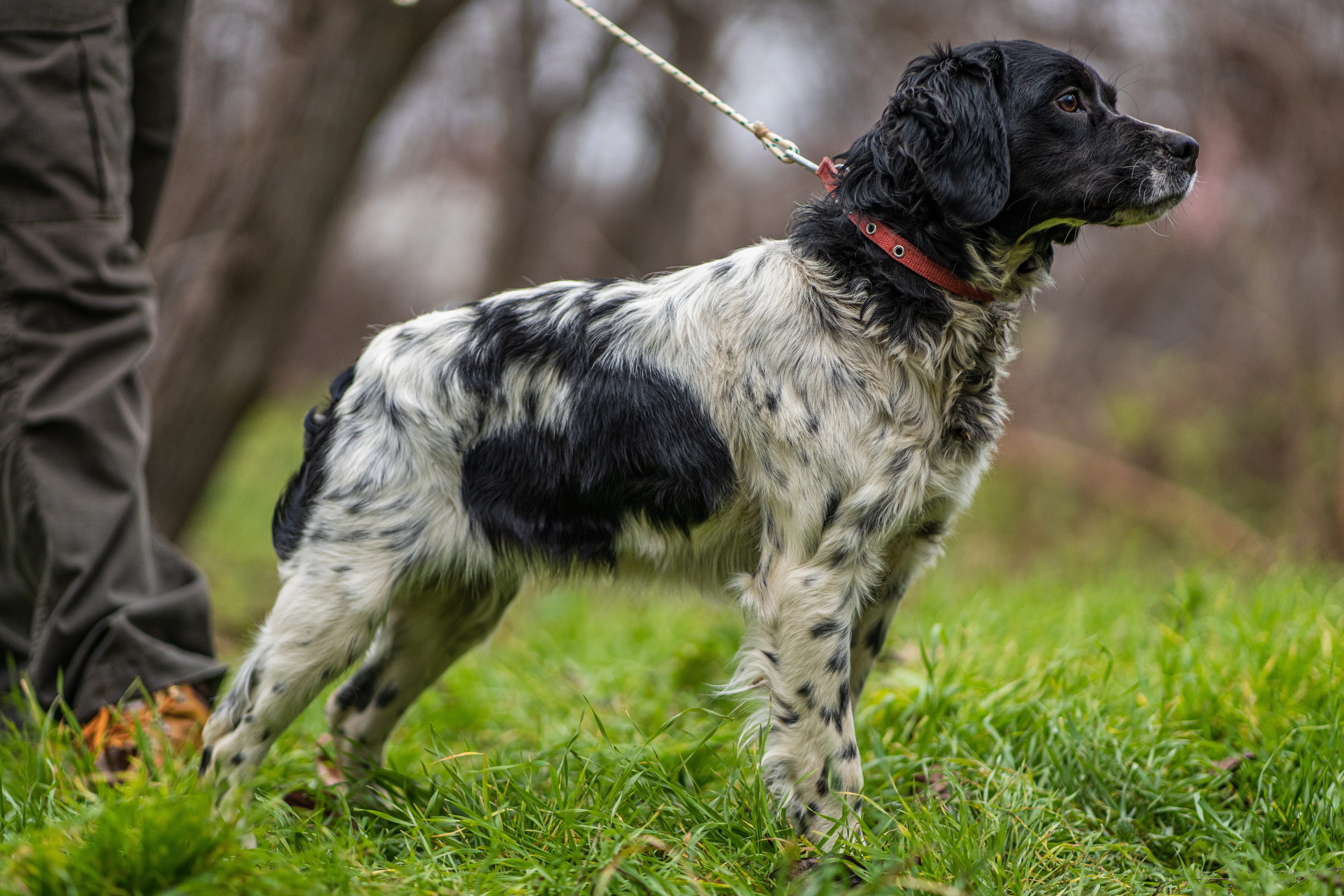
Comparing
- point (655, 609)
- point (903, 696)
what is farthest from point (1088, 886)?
point (655, 609)

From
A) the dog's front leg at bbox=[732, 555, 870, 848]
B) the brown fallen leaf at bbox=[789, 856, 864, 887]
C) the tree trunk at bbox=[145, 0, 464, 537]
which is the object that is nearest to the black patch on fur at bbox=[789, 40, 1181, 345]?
the dog's front leg at bbox=[732, 555, 870, 848]

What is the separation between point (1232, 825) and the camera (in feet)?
8.29

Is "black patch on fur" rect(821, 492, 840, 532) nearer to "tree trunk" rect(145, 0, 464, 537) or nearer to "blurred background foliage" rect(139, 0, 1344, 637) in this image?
"blurred background foliage" rect(139, 0, 1344, 637)

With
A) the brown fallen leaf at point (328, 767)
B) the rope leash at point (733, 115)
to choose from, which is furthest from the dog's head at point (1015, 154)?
the brown fallen leaf at point (328, 767)

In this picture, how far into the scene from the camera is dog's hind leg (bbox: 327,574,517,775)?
3.05m

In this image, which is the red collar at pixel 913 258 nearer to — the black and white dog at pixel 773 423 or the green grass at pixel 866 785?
the black and white dog at pixel 773 423

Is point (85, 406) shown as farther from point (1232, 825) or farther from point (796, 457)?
point (1232, 825)

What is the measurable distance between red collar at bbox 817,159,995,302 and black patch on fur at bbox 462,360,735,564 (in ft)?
1.94

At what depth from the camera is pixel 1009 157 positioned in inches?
103

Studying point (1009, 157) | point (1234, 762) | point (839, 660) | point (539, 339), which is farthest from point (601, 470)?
point (1234, 762)

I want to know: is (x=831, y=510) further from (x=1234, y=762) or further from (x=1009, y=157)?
(x=1234, y=762)

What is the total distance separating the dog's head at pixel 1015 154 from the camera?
257 centimetres

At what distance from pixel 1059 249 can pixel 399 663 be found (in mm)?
5509

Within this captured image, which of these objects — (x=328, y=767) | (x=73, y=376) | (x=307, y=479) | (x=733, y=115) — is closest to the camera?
(x=307, y=479)
